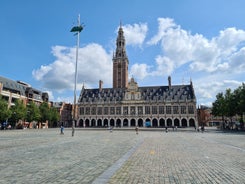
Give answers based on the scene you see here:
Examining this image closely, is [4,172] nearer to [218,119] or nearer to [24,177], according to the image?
[24,177]

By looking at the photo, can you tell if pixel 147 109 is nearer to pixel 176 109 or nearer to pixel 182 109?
pixel 176 109

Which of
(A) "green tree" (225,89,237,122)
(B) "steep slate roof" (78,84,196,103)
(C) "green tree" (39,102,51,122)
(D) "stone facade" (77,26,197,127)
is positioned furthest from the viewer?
(B) "steep slate roof" (78,84,196,103)

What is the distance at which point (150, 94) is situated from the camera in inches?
A: 3484

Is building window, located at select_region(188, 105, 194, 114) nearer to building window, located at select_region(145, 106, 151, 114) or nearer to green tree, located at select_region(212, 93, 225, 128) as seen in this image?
building window, located at select_region(145, 106, 151, 114)

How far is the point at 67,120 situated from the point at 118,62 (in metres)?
38.0

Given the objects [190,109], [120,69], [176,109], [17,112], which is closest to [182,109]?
[176,109]

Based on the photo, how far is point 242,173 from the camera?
283 inches

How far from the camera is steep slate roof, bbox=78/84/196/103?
276 ft

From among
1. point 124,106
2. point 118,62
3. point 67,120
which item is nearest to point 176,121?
point 124,106

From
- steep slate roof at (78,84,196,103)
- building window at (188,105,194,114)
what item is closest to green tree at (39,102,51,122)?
steep slate roof at (78,84,196,103)

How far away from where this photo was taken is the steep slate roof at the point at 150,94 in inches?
3310

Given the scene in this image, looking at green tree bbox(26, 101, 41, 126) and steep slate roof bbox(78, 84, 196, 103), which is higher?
steep slate roof bbox(78, 84, 196, 103)

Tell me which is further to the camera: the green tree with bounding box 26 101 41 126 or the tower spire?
the tower spire

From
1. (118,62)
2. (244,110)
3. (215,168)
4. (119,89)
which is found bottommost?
(215,168)
